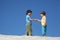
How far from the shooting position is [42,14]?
6570 millimetres

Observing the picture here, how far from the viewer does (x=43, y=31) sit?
6.39 metres

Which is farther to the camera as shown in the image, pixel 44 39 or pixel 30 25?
pixel 30 25

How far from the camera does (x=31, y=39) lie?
5.48 m

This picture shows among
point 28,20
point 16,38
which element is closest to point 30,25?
point 28,20

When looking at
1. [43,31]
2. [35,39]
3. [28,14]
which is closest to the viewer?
[35,39]

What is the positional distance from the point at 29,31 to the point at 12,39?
131cm

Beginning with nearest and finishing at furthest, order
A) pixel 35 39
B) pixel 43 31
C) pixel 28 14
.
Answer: pixel 35 39 → pixel 43 31 → pixel 28 14

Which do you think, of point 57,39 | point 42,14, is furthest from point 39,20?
point 57,39

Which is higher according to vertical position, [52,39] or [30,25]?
[30,25]

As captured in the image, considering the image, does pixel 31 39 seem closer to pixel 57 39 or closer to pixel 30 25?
pixel 57 39

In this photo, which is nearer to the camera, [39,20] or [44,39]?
[44,39]

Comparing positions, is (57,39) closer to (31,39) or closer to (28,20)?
(31,39)

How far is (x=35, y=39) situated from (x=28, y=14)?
155cm

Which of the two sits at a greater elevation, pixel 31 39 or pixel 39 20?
pixel 39 20
